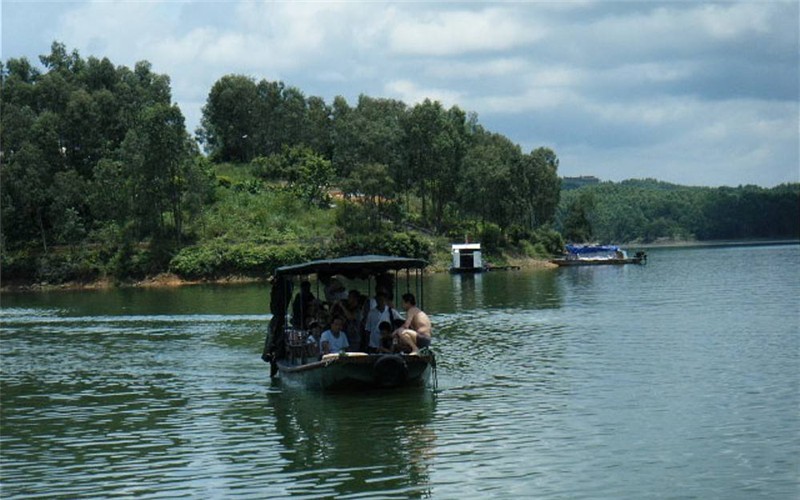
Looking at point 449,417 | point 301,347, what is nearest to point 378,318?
point 301,347

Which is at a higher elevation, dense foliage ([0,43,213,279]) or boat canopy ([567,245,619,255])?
dense foliage ([0,43,213,279])

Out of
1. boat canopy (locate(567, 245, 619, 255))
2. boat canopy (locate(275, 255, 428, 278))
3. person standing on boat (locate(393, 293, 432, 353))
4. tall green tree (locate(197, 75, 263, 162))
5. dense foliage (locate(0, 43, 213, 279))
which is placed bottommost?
person standing on boat (locate(393, 293, 432, 353))

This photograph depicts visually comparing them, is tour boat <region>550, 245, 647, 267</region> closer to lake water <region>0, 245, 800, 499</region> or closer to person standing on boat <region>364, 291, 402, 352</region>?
lake water <region>0, 245, 800, 499</region>

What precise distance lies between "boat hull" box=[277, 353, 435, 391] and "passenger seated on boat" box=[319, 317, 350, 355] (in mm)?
487

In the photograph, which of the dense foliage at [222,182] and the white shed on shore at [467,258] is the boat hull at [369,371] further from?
the white shed on shore at [467,258]

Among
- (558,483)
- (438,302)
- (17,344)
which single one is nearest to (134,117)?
(438,302)

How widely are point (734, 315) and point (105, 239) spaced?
6251 cm

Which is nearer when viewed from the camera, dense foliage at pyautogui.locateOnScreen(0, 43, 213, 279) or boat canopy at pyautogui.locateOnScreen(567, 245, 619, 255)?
dense foliage at pyautogui.locateOnScreen(0, 43, 213, 279)

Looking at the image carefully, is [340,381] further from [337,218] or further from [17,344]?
[337,218]

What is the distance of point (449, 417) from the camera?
23.0 metres

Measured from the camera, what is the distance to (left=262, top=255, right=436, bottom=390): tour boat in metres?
25.0

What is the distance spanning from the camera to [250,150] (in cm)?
12506

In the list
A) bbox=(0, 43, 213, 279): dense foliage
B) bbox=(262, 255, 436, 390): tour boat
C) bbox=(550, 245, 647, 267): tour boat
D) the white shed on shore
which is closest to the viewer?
bbox=(262, 255, 436, 390): tour boat

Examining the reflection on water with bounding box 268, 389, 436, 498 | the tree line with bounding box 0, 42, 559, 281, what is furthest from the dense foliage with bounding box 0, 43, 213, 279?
the reflection on water with bounding box 268, 389, 436, 498
